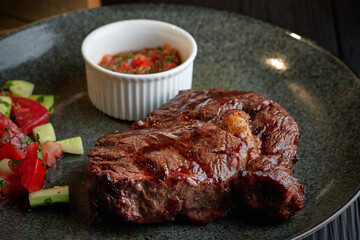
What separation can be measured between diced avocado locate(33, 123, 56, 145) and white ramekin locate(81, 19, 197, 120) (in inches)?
28.4

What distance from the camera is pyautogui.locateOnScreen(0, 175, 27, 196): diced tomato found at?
14.0 feet

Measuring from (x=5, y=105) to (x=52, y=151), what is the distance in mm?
787

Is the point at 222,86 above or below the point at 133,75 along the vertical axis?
below

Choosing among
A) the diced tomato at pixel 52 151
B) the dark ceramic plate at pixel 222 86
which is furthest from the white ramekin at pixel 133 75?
the diced tomato at pixel 52 151

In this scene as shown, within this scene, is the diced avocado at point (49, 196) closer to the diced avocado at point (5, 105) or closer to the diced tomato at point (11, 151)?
the diced tomato at point (11, 151)

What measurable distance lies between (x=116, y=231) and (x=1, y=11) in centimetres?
548

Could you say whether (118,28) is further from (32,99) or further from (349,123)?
(349,123)

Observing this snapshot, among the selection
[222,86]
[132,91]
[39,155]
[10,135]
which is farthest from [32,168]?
[222,86]

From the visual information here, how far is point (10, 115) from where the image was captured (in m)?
5.24

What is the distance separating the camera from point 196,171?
3.86 meters

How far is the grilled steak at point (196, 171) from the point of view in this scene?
380 cm

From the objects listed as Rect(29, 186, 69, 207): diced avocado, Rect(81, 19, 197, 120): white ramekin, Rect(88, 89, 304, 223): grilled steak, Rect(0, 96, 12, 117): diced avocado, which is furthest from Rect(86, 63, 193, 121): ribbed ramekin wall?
Rect(29, 186, 69, 207): diced avocado

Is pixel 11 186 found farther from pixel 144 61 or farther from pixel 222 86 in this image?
pixel 222 86

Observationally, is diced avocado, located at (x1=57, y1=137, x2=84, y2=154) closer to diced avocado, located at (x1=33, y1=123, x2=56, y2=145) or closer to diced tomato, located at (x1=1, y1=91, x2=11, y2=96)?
diced avocado, located at (x1=33, y1=123, x2=56, y2=145)
